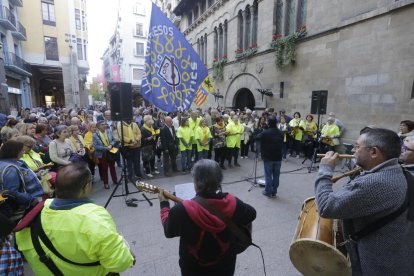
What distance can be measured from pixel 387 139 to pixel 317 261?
122 centimetres

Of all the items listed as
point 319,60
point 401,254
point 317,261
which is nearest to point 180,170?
point 317,261

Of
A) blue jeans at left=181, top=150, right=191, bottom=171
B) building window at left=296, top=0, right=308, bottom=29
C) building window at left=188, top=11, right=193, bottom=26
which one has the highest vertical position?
building window at left=188, top=11, right=193, bottom=26

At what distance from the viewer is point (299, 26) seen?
10312mm

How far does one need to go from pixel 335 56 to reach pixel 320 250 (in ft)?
29.7

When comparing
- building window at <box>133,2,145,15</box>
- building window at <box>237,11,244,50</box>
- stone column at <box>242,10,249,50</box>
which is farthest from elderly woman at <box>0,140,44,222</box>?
building window at <box>133,2,145,15</box>

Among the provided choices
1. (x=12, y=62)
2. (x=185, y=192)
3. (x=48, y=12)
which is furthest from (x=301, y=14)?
(x=48, y=12)

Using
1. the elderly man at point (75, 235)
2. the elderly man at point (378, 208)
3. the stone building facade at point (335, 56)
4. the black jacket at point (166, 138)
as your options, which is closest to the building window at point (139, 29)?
the stone building facade at point (335, 56)

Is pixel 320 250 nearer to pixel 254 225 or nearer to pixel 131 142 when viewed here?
pixel 254 225

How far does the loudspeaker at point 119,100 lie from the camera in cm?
506

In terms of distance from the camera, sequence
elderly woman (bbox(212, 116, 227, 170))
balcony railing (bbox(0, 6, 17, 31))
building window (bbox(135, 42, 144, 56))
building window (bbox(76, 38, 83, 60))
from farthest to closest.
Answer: building window (bbox(135, 42, 144, 56)) → building window (bbox(76, 38, 83, 60)) → balcony railing (bbox(0, 6, 17, 31)) → elderly woman (bbox(212, 116, 227, 170))

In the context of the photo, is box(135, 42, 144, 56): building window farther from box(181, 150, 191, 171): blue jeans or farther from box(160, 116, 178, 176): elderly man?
box(181, 150, 191, 171): blue jeans

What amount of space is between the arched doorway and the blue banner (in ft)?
31.6

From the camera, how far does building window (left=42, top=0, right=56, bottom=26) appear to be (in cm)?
2325

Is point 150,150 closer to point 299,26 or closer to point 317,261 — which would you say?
point 317,261
